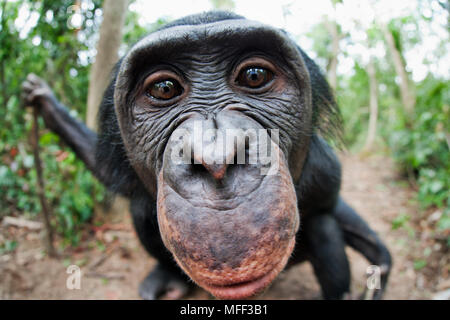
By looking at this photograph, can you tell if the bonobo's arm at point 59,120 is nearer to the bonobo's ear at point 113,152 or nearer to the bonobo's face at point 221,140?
the bonobo's ear at point 113,152

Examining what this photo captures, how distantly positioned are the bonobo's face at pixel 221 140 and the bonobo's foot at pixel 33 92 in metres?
1.73

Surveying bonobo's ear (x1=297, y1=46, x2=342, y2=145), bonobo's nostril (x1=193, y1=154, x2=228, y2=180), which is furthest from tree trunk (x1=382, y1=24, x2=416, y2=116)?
bonobo's nostril (x1=193, y1=154, x2=228, y2=180)

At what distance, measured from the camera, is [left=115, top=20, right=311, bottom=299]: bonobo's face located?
121cm

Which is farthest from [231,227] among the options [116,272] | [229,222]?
[116,272]

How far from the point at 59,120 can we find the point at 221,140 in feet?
8.24

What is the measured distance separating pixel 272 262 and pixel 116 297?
2.13 m

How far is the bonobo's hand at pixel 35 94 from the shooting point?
3113 mm

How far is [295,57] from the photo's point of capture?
179cm

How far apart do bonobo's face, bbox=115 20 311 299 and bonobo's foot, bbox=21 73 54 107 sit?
5.68 feet

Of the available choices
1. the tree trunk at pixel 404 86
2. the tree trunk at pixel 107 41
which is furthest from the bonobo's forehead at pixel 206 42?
the tree trunk at pixel 404 86

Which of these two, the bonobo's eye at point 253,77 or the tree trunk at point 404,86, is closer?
the bonobo's eye at point 253,77
